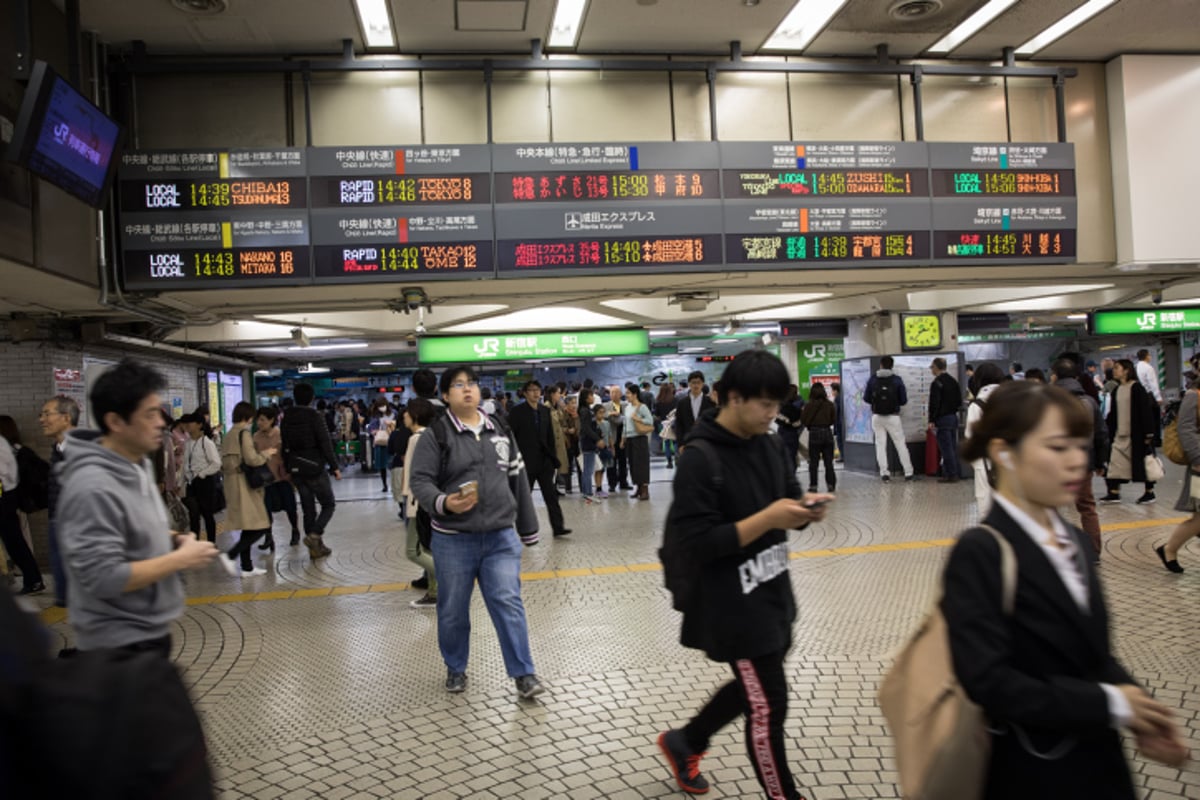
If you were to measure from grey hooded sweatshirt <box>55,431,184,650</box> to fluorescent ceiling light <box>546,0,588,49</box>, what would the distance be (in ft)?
20.4

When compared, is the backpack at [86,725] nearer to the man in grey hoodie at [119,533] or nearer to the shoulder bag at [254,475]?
the man in grey hoodie at [119,533]

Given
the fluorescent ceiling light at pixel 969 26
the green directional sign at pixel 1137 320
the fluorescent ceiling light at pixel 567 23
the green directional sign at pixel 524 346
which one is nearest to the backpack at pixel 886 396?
the green directional sign at pixel 524 346

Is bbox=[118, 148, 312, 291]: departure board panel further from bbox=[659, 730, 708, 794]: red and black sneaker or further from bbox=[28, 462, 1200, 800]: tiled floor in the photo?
bbox=[659, 730, 708, 794]: red and black sneaker

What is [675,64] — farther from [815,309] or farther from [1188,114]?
[815,309]

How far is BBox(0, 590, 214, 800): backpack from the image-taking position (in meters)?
1.02

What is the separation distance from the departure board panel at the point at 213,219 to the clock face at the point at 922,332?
1003 cm

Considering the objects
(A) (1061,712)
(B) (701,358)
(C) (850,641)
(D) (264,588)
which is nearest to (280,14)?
(D) (264,588)

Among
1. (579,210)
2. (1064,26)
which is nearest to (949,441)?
(1064,26)

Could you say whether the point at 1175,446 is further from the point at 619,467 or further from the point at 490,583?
the point at 619,467

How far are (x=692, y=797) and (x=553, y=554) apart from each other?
201 inches

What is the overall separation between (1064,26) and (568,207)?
555 cm

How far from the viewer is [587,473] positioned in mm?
12586

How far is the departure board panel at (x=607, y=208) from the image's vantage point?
23.5 feet

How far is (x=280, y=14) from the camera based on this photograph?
7.08 meters
